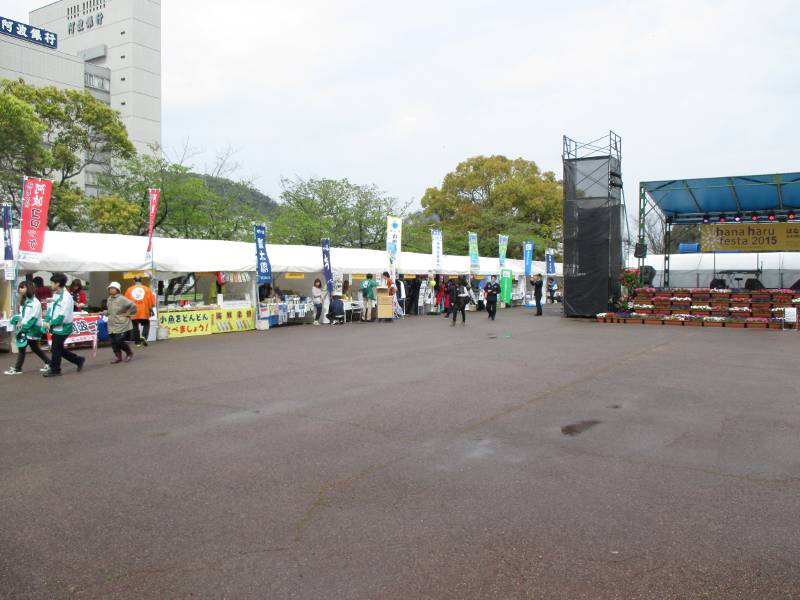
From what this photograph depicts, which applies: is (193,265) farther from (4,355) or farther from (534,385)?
(534,385)

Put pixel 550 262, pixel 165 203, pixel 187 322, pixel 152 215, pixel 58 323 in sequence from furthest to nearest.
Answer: pixel 550 262, pixel 165 203, pixel 187 322, pixel 152 215, pixel 58 323

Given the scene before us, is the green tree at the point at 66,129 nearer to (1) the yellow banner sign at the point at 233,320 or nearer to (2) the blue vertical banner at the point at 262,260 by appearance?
(2) the blue vertical banner at the point at 262,260

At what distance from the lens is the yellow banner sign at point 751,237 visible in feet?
83.2

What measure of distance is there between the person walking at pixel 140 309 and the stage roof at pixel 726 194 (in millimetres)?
18373

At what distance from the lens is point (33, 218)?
12.2 m

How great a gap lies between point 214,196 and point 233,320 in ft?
40.1

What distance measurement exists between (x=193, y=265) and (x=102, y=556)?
44.7 ft

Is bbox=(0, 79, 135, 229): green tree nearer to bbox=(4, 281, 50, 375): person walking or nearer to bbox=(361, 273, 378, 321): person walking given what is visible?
bbox=(361, 273, 378, 321): person walking

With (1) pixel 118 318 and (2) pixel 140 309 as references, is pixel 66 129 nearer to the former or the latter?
(2) pixel 140 309

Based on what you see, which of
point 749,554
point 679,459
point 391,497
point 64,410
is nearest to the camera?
point 749,554

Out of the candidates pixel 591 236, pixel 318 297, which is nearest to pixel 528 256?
pixel 591 236

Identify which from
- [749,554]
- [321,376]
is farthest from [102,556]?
[321,376]

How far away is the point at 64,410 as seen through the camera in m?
6.98

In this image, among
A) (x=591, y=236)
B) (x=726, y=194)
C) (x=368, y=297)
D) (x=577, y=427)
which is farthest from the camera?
(x=726, y=194)
